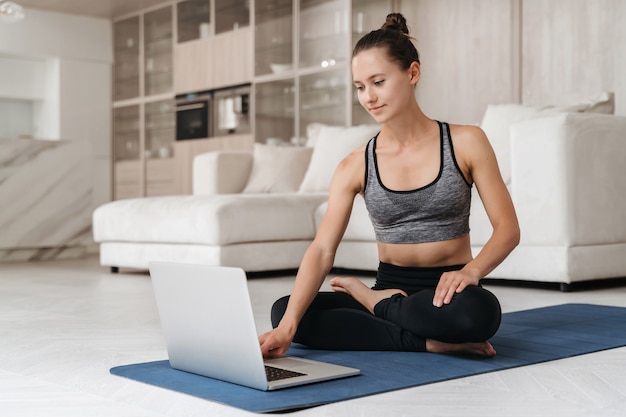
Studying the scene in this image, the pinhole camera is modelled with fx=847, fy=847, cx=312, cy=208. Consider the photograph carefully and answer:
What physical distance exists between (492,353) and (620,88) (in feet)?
12.2

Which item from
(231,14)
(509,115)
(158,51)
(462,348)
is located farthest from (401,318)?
(158,51)

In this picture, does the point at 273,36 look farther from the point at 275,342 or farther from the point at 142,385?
the point at 142,385

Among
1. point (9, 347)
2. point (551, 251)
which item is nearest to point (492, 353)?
point (9, 347)

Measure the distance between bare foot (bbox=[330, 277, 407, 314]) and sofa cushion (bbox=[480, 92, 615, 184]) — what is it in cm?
219

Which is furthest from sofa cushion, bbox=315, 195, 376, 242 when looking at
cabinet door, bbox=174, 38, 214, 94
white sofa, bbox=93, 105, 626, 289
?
cabinet door, bbox=174, 38, 214, 94

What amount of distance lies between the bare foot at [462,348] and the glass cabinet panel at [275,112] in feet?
17.4

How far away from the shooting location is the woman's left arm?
188 centimetres

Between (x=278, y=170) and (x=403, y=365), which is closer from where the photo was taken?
(x=403, y=365)

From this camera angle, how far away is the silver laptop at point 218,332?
5.35 ft

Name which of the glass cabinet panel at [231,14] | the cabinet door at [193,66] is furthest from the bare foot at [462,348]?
→ the cabinet door at [193,66]

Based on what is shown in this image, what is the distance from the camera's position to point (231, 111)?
784 centimetres

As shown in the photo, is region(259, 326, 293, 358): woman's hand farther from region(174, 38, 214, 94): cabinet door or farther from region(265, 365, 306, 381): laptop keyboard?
region(174, 38, 214, 94): cabinet door

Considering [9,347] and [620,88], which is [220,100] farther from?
[9,347]

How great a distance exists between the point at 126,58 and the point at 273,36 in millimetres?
2489
